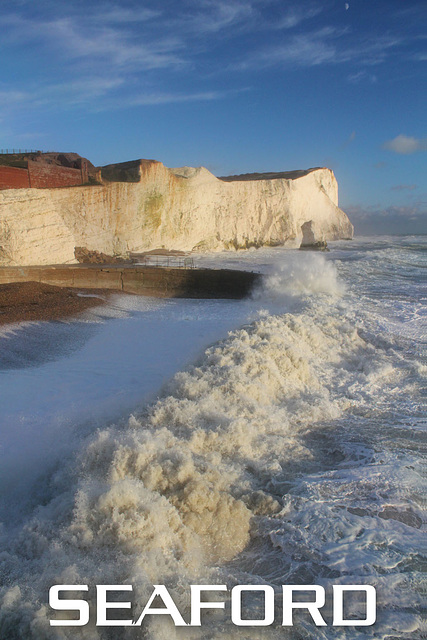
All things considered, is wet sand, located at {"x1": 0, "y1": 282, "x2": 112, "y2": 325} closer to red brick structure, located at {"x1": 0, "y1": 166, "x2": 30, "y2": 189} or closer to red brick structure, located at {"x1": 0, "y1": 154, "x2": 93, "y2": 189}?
red brick structure, located at {"x1": 0, "y1": 166, "x2": 30, "y2": 189}

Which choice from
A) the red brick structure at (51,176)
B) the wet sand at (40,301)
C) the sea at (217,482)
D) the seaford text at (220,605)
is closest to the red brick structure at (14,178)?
the red brick structure at (51,176)

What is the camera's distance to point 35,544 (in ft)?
8.70

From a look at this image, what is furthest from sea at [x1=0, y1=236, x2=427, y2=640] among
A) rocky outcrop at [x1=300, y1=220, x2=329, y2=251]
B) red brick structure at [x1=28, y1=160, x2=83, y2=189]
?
rocky outcrop at [x1=300, y1=220, x2=329, y2=251]

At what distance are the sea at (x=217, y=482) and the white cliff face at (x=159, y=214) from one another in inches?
496

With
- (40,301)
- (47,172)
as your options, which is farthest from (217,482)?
(47,172)

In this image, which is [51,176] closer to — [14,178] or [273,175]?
[14,178]

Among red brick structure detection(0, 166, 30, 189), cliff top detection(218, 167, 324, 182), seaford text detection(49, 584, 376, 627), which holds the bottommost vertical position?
seaford text detection(49, 584, 376, 627)

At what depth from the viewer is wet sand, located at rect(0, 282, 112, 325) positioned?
9.89m

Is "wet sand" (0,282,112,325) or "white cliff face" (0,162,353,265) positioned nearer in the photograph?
"wet sand" (0,282,112,325)

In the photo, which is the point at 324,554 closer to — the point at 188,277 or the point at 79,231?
the point at 188,277

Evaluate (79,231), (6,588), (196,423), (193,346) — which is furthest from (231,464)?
(79,231)

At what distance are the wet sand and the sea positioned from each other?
2844 mm

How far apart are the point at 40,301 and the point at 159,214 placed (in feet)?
46.2

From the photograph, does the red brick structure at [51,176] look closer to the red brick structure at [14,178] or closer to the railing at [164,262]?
the red brick structure at [14,178]
